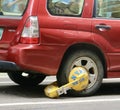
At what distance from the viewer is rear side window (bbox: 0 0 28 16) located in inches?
312

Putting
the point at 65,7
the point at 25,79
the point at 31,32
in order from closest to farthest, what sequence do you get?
the point at 31,32 → the point at 65,7 → the point at 25,79

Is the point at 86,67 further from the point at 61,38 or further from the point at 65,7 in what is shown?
the point at 65,7

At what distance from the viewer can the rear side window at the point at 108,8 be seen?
7.93m

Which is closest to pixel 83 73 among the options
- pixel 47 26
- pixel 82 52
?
pixel 82 52

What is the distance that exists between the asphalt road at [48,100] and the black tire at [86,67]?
0.14m

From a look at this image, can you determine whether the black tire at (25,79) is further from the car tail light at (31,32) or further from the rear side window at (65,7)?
the rear side window at (65,7)

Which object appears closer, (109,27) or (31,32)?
(31,32)

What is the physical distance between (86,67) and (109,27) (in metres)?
0.75

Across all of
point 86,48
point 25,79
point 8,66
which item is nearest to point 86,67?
point 86,48

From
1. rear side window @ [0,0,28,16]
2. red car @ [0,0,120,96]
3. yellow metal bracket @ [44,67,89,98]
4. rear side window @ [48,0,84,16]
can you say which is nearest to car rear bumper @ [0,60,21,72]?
red car @ [0,0,120,96]

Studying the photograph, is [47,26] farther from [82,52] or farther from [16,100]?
[16,100]

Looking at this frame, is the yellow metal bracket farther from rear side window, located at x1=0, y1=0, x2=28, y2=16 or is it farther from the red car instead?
Answer: rear side window, located at x1=0, y1=0, x2=28, y2=16

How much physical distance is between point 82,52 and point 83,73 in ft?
1.15

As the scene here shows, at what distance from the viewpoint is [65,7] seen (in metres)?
7.75
